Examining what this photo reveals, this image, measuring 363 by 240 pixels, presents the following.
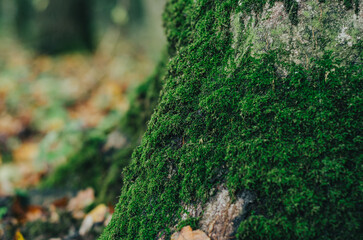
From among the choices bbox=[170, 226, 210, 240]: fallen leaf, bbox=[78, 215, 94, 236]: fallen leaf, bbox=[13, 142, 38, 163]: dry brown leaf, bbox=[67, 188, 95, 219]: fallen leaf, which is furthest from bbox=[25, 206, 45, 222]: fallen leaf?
bbox=[170, 226, 210, 240]: fallen leaf

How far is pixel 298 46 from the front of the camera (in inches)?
57.3

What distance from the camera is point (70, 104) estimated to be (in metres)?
6.48

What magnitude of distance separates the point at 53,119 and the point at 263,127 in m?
5.26

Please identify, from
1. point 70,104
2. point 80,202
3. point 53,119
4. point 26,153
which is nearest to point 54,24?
point 70,104

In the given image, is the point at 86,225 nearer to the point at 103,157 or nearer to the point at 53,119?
the point at 103,157

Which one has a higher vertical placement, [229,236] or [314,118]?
[314,118]

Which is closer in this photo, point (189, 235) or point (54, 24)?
point (189, 235)

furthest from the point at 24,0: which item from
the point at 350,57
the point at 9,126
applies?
the point at 350,57

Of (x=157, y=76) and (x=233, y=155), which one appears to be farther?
(x=157, y=76)

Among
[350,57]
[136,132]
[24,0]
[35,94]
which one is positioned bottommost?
[350,57]

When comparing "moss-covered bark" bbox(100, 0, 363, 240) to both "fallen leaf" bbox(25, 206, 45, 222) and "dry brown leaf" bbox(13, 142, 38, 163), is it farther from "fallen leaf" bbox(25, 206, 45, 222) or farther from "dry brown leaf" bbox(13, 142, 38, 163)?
"dry brown leaf" bbox(13, 142, 38, 163)

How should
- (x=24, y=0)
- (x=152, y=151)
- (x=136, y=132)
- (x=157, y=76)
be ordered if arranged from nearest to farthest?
(x=152, y=151) < (x=157, y=76) < (x=136, y=132) < (x=24, y=0)

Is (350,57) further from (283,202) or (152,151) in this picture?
(152,151)

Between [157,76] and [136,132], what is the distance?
2.50 ft
